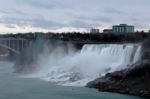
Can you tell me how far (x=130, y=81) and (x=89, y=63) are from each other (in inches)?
372

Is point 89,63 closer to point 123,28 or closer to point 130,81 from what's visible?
point 130,81

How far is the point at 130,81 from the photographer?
3166 cm

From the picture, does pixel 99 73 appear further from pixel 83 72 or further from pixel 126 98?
pixel 126 98

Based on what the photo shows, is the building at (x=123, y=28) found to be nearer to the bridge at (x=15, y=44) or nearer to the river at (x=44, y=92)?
the bridge at (x=15, y=44)

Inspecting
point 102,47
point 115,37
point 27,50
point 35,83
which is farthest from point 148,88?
point 27,50

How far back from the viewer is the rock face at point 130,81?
100 feet

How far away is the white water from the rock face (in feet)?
7.72

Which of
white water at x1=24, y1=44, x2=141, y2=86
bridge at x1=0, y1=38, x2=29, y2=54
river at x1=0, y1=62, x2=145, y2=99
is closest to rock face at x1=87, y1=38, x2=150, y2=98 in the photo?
river at x1=0, y1=62, x2=145, y2=99

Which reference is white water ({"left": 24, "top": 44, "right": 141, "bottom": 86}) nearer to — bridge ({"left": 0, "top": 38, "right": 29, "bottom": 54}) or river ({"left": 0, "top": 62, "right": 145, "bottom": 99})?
river ({"left": 0, "top": 62, "right": 145, "bottom": 99})

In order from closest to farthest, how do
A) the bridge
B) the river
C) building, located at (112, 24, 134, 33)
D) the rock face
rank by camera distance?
the river, the rock face, the bridge, building, located at (112, 24, 134, 33)

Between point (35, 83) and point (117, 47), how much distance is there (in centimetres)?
714

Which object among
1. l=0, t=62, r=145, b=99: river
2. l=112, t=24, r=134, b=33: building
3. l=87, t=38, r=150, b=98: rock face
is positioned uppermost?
l=112, t=24, r=134, b=33: building

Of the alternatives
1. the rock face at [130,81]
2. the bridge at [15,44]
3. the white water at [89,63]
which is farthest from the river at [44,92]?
the bridge at [15,44]

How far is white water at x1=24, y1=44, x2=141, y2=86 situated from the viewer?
121 ft
